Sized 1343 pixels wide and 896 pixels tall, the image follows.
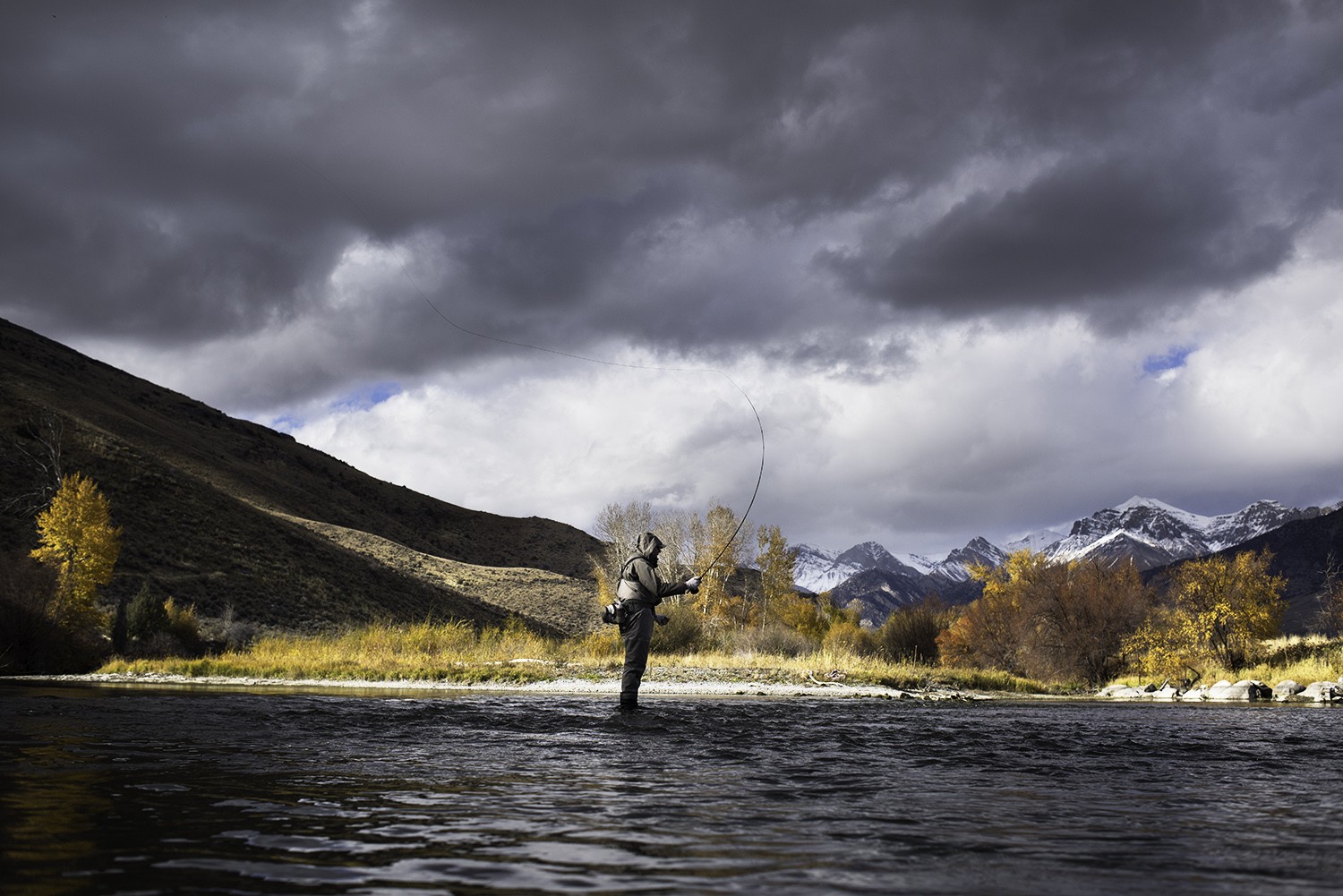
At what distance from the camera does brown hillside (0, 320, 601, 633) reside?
197ft

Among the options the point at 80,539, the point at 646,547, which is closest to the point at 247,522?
the point at 80,539

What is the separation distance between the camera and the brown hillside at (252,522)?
197ft

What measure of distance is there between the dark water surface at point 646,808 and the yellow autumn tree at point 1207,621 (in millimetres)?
36844

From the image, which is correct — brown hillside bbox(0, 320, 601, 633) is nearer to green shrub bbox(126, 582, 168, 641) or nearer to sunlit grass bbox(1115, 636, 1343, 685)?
green shrub bbox(126, 582, 168, 641)

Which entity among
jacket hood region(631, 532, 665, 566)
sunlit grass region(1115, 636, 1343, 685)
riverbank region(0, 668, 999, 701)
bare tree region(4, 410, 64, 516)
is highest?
bare tree region(4, 410, 64, 516)

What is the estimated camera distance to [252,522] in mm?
72938

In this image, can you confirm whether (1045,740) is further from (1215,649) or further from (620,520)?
(620,520)

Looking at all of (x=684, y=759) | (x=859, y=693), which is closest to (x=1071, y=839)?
(x=684, y=759)

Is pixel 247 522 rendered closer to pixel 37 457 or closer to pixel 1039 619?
pixel 37 457

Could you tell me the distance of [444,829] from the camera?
5.82 metres

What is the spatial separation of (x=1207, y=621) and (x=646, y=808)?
4809cm

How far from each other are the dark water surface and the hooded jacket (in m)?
2.00

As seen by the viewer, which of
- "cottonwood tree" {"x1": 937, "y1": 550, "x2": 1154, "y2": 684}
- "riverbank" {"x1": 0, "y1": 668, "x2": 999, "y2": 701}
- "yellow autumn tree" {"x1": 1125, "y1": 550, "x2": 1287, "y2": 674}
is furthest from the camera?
"cottonwood tree" {"x1": 937, "y1": 550, "x2": 1154, "y2": 684}

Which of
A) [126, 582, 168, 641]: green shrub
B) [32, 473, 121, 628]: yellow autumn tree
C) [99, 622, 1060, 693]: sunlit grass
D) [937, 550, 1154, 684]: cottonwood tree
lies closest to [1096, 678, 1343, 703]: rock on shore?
[99, 622, 1060, 693]: sunlit grass
